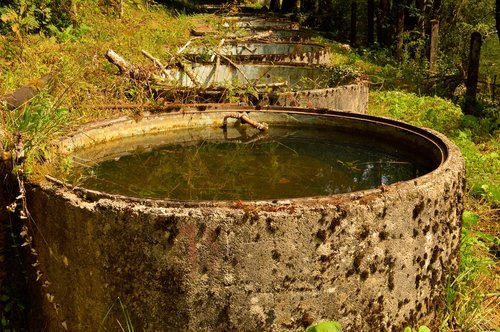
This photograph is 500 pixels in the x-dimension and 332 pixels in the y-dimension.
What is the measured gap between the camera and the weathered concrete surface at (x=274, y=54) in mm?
7898

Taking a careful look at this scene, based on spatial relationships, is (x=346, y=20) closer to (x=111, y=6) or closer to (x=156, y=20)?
(x=156, y=20)

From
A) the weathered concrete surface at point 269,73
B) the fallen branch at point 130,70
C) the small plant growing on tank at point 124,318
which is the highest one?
the fallen branch at point 130,70

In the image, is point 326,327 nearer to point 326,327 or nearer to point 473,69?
point 326,327

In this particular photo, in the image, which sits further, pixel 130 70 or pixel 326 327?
pixel 130 70

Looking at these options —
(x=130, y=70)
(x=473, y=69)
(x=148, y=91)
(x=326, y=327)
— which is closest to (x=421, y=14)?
(x=473, y=69)

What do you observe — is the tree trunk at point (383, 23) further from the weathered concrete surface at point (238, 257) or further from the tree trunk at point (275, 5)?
the weathered concrete surface at point (238, 257)

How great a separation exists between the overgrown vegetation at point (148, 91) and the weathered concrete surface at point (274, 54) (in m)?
0.82

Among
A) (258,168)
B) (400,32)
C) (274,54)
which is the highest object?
(274,54)

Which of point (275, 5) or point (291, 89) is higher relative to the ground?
point (275, 5)

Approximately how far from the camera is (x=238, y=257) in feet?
7.91

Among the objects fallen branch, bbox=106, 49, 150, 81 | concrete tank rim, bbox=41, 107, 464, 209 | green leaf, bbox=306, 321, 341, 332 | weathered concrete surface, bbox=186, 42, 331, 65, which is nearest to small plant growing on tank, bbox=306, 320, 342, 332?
green leaf, bbox=306, 321, 341, 332

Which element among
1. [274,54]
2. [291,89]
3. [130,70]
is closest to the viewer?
[130,70]

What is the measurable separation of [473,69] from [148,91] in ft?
19.2

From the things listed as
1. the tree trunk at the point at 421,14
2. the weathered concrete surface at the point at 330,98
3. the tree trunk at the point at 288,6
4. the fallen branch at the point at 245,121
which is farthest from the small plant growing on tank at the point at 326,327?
the tree trunk at the point at 288,6
